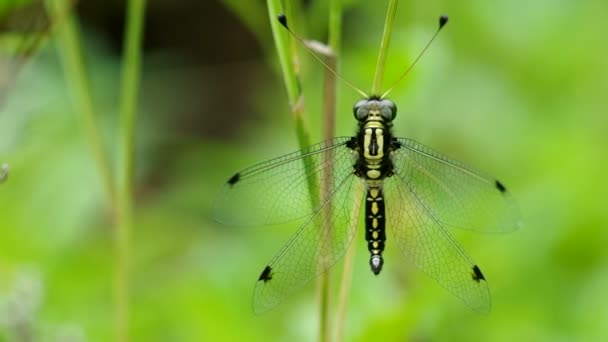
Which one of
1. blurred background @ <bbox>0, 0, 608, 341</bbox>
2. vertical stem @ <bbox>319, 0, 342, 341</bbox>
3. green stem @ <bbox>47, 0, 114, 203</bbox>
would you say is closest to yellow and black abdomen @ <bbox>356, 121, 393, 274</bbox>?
vertical stem @ <bbox>319, 0, 342, 341</bbox>

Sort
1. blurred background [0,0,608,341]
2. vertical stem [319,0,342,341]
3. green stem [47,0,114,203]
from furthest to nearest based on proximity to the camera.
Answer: blurred background [0,0,608,341] → green stem [47,0,114,203] → vertical stem [319,0,342,341]

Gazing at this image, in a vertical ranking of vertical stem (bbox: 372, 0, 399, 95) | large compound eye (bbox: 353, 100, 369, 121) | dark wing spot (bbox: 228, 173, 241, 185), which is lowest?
vertical stem (bbox: 372, 0, 399, 95)

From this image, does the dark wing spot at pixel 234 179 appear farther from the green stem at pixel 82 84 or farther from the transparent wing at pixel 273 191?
the green stem at pixel 82 84

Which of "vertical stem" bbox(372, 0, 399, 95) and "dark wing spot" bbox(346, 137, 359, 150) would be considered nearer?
"vertical stem" bbox(372, 0, 399, 95)

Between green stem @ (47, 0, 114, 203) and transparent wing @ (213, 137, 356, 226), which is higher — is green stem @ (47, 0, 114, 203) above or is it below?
above

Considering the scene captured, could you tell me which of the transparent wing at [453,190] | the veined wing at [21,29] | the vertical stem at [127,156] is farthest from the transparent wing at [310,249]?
the veined wing at [21,29]

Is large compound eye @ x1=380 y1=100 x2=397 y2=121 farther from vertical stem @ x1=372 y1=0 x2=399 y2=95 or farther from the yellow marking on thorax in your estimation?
vertical stem @ x1=372 y1=0 x2=399 y2=95

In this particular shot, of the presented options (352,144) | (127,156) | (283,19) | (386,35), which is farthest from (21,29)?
(386,35)

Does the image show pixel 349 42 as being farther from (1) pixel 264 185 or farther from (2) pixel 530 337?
(1) pixel 264 185

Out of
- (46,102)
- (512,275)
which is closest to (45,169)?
(46,102)
